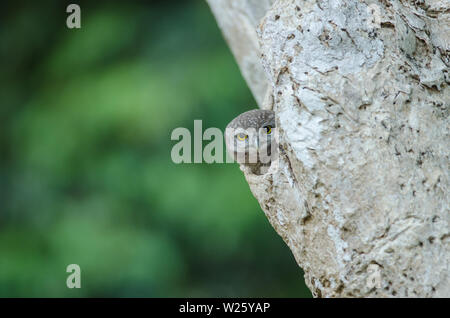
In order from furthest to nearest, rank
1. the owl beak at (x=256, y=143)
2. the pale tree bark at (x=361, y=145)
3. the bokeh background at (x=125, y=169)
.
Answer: the bokeh background at (x=125, y=169), the owl beak at (x=256, y=143), the pale tree bark at (x=361, y=145)

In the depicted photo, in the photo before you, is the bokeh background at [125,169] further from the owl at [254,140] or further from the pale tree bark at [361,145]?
the pale tree bark at [361,145]

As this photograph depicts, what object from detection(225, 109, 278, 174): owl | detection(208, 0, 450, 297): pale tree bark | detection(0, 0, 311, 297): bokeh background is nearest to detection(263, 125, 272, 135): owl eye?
detection(225, 109, 278, 174): owl

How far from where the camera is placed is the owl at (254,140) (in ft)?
7.27

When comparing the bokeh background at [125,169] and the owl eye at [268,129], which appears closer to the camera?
the owl eye at [268,129]

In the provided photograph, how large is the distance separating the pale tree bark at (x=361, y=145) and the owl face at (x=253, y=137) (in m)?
0.18

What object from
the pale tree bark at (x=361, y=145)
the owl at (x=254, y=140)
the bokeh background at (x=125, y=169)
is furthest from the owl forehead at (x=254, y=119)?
the bokeh background at (x=125, y=169)

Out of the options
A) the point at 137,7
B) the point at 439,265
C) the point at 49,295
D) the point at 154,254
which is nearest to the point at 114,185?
the point at 154,254

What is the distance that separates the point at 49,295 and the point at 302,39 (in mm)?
4015

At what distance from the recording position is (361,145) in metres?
1.86

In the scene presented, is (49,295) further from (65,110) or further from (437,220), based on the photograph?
(437,220)

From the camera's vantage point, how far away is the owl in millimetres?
2217

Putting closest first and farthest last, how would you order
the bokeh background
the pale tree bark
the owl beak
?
the pale tree bark, the owl beak, the bokeh background

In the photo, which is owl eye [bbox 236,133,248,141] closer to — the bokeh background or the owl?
the owl
